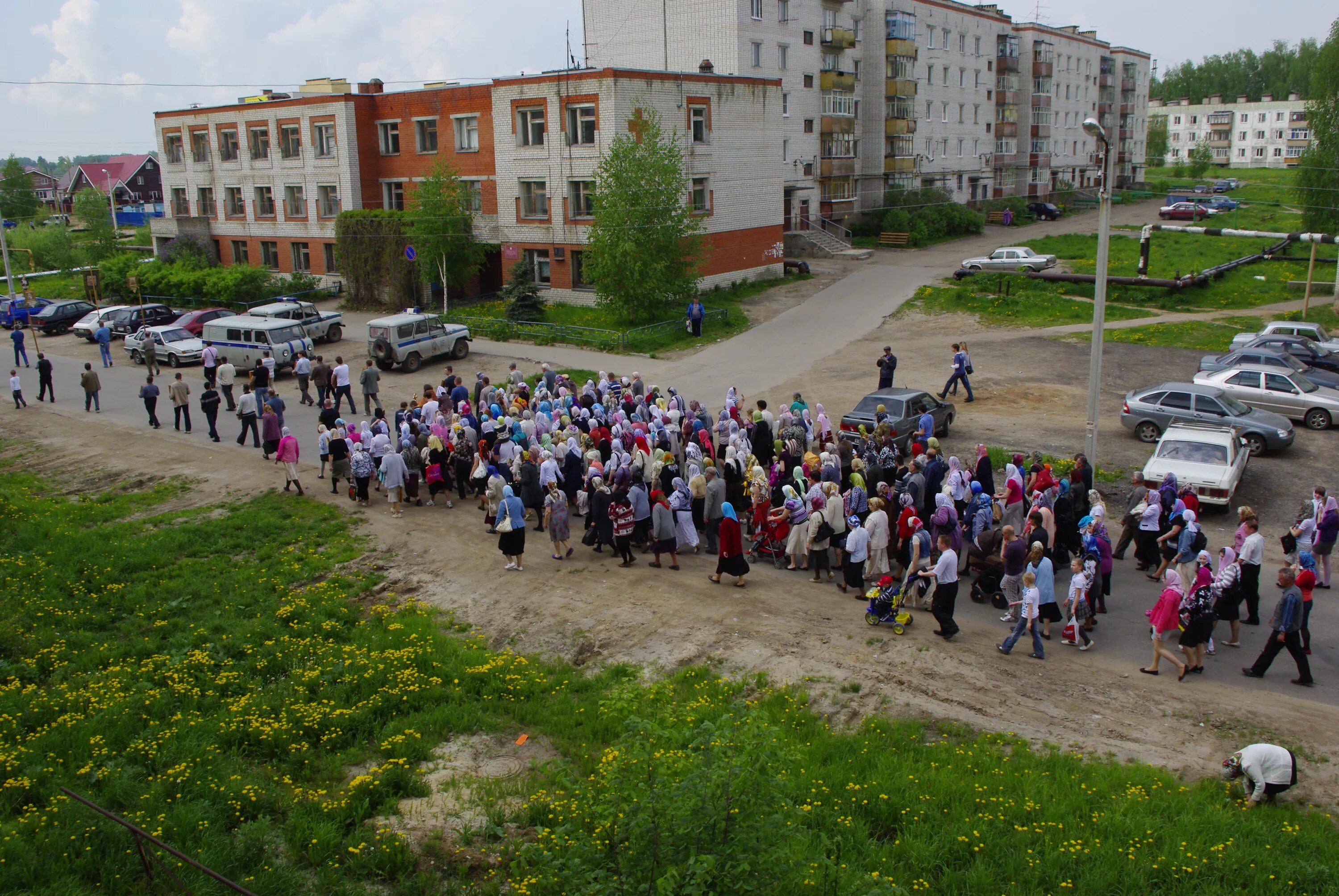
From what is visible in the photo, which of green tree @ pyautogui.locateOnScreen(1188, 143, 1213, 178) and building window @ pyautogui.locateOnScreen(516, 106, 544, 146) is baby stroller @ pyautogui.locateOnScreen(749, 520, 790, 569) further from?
green tree @ pyautogui.locateOnScreen(1188, 143, 1213, 178)

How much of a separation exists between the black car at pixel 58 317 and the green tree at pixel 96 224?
50.0ft

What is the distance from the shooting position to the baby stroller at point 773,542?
15062 mm

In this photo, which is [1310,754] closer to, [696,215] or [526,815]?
[526,815]

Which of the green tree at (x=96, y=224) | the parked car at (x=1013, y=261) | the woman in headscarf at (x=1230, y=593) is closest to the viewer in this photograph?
the woman in headscarf at (x=1230, y=593)

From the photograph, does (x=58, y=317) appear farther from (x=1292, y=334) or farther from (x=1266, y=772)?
(x=1292, y=334)

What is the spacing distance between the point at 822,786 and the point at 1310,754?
201 inches

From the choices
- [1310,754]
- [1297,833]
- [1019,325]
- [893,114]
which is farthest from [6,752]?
[893,114]

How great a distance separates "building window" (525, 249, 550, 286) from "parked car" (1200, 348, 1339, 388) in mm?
24980

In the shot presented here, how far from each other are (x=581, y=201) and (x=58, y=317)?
22561mm

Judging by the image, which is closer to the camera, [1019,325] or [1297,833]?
[1297,833]

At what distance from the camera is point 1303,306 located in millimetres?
Answer: 36750

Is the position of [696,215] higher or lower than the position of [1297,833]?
higher

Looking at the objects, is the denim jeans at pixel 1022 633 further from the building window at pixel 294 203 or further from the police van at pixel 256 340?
the building window at pixel 294 203

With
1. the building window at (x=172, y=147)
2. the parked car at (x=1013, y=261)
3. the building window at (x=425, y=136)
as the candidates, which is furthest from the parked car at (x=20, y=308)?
the parked car at (x=1013, y=261)
